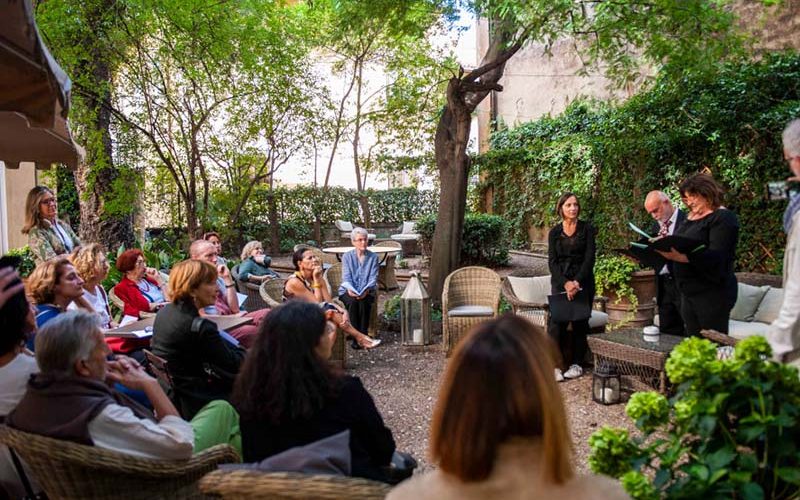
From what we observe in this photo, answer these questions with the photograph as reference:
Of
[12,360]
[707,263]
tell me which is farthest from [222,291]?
[707,263]

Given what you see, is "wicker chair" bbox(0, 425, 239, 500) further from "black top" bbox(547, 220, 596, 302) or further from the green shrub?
the green shrub

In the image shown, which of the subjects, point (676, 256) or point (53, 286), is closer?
point (53, 286)

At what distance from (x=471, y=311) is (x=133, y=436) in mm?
4933

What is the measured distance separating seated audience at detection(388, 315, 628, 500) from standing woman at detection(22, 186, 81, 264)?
17.3 ft

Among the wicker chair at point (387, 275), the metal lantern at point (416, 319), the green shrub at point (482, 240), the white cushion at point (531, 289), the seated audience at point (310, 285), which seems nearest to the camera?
the seated audience at point (310, 285)

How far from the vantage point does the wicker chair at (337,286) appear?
305 inches

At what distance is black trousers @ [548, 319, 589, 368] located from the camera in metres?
6.03

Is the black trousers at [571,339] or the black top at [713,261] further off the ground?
the black top at [713,261]

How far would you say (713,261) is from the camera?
15.0 ft

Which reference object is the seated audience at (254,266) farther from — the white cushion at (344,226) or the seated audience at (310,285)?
the white cushion at (344,226)

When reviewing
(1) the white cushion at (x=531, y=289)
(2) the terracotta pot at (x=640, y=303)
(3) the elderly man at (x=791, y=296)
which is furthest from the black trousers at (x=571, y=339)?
(3) the elderly man at (x=791, y=296)

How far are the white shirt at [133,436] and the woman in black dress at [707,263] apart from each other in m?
3.56

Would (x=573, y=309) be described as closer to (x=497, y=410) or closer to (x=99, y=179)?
(x=497, y=410)

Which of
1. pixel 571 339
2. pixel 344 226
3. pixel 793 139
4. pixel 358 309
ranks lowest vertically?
pixel 571 339
